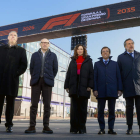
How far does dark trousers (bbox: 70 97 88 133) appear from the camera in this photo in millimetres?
4875

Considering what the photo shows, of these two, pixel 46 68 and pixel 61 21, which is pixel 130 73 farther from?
pixel 61 21

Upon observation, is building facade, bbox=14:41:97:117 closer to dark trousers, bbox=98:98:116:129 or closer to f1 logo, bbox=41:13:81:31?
f1 logo, bbox=41:13:81:31

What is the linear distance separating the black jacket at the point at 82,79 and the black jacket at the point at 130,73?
771 mm

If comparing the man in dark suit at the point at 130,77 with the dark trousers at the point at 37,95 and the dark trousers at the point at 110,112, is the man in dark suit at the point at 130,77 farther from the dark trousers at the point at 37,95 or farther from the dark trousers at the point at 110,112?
the dark trousers at the point at 37,95

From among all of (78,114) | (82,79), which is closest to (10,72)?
(82,79)

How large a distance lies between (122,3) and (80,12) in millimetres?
6458

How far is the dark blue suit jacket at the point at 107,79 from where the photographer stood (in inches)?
192

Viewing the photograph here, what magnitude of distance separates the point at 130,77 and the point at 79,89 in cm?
120

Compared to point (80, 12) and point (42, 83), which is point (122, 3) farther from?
point (42, 83)

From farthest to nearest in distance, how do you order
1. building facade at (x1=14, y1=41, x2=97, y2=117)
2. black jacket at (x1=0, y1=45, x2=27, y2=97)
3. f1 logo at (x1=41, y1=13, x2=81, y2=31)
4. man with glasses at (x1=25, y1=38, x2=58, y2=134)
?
building facade at (x1=14, y1=41, x2=97, y2=117)
f1 logo at (x1=41, y1=13, x2=81, y2=31)
man with glasses at (x1=25, y1=38, x2=58, y2=134)
black jacket at (x1=0, y1=45, x2=27, y2=97)

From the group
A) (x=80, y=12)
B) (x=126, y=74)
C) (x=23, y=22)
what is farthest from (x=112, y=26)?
(x=126, y=74)

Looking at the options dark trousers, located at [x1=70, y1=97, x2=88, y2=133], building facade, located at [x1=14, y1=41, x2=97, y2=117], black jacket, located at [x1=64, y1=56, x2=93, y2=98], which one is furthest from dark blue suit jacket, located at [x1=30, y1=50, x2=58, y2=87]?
building facade, located at [x1=14, y1=41, x2=97, y2=117]

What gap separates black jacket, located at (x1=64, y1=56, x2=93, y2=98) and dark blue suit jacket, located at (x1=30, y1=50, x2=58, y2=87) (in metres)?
0.40

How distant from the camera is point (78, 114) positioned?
4.99 metres
